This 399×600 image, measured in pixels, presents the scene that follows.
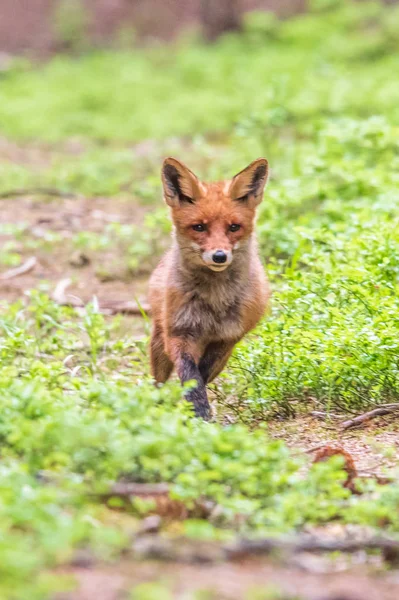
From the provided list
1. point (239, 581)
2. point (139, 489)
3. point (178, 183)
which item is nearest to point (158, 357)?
point (178, 183)

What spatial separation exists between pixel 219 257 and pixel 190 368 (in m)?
0.70

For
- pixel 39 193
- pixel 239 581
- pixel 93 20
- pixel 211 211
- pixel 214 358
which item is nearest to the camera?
pixel 239 581

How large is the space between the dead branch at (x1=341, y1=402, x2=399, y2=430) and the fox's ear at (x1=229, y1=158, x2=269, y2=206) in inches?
61.4

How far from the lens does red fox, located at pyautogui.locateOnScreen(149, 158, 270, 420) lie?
616 centimetres

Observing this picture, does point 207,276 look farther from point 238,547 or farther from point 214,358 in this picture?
point 238,547

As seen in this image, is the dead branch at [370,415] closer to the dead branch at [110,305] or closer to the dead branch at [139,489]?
the dead branch at [139,489]

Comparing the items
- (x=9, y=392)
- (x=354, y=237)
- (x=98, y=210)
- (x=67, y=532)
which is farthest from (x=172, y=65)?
(x=67, y=532)

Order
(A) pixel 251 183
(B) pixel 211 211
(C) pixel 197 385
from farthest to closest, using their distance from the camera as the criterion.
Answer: (A) pixel 251 183 < (B) pixel 211 211 < (C) pixel 197 385

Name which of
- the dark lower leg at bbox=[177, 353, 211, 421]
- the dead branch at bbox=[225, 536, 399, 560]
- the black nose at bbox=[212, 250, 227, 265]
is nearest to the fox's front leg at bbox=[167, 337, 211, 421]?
the dark lower leg at bbox=[177, 353, 211, 421]

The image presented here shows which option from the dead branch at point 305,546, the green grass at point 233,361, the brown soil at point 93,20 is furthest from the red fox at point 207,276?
the brown soil at point 93,20

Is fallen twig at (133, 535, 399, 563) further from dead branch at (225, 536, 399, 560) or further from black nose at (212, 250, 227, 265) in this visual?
black nose at (212, 250, 227, 265)

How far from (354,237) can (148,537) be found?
3993mm

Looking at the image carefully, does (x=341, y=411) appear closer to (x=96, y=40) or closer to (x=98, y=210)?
(x=98, y=210)

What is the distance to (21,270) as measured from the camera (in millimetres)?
9297
